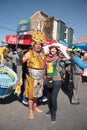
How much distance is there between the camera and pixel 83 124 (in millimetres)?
4645

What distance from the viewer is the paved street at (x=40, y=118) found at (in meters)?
4.36

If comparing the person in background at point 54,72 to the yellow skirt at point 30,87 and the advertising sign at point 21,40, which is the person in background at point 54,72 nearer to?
the yellow skirt at point 30,87

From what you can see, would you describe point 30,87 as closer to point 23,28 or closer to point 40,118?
point 40,118

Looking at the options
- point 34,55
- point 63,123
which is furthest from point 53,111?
point 34,55

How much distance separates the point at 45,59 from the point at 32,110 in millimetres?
1311

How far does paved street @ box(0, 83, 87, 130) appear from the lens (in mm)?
4359

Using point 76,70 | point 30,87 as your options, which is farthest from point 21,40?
point 30,87

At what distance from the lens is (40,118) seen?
488cm

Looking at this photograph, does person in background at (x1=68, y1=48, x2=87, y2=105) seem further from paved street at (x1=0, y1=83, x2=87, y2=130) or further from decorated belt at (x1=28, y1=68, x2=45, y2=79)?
decorated belt at (x1=28, y1=68, x2=45, y2=79)

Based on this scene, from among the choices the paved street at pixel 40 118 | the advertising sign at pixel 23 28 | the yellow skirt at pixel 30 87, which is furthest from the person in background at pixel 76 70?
the advertising sign at pixel 23 28

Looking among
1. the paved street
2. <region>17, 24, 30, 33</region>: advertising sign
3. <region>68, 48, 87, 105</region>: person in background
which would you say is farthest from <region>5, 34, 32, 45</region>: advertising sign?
the paved street

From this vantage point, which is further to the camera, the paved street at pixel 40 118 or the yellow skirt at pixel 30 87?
the yellow skirt at pixel 30 87

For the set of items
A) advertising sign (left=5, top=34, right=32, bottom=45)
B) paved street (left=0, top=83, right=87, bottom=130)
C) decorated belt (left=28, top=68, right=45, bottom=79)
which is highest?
advertising sign (left=5, top=34, right=32, bottom=45)

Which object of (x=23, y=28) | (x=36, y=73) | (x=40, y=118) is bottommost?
(x=40, y=118)
